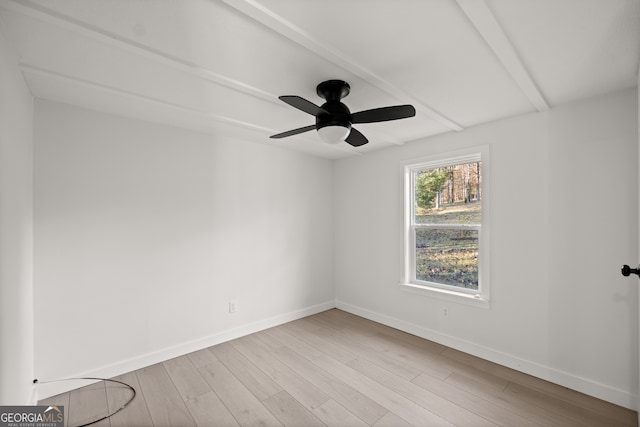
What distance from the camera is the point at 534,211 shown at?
8.45 feet

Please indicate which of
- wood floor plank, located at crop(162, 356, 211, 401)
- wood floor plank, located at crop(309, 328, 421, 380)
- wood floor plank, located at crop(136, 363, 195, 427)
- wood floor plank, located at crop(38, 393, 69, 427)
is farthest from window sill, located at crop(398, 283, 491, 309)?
wood floor plank, located at crop(38, 393, 69, 427)

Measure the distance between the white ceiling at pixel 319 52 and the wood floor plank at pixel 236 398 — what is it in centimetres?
231

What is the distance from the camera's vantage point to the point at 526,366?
8.52ft

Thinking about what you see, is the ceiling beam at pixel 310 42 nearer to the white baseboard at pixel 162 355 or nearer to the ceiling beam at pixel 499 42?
the ceiling beam at pixel 499 42

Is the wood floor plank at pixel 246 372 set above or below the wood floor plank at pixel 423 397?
above

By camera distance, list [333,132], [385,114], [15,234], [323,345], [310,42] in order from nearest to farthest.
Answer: [310,42]
[15,234]
[385,114]
[333,132]
[323,345]

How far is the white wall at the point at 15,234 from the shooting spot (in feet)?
4.80

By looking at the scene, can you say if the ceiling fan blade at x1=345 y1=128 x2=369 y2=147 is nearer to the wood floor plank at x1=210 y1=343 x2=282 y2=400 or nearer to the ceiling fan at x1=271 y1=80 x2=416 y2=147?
the ceiling fan at x1=271 y1=80 x2=416 y2=147

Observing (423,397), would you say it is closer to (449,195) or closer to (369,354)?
(369,354)

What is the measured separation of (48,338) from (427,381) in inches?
120

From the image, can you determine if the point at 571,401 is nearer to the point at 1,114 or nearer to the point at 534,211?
the point at 534,211

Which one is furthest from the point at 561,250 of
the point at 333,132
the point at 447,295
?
the point at 333,132

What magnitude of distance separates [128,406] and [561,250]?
359 cm

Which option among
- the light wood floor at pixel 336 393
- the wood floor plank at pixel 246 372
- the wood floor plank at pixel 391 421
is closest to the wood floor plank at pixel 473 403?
the light wood floor at pixel 336 393
